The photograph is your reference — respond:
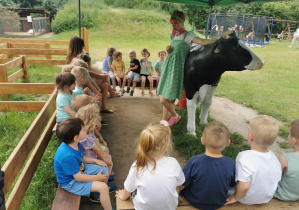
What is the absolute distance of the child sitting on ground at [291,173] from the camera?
1.92 meters

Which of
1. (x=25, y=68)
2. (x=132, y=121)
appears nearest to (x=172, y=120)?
(x=132, y=121)

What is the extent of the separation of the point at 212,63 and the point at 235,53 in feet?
1.14

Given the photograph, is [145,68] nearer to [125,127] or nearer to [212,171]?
[125,127]

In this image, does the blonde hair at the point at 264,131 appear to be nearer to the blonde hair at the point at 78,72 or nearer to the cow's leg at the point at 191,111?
the cow's leg at the point at 191,111

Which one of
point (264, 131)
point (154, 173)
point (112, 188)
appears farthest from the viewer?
point (112, 188)

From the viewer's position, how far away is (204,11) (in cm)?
2912

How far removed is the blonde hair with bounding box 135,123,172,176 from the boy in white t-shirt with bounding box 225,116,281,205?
660 mm

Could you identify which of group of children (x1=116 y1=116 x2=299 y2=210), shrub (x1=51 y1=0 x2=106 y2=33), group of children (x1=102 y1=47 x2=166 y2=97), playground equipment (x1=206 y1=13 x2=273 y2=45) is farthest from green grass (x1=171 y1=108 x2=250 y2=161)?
shrub (x1=51 y1=0 x2=106 y2=33)

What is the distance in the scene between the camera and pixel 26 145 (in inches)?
91.4

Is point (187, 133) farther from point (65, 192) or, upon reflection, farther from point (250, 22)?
point (250, 22)

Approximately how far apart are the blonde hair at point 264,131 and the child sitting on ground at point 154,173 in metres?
0.67

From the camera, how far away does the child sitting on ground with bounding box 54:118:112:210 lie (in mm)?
2119

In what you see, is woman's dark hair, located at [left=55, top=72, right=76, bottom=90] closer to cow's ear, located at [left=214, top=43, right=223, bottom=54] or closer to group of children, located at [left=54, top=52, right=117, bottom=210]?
group of children, located at [left=54, top=52, right=117, bottom=210]

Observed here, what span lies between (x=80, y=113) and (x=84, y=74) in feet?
3.83
